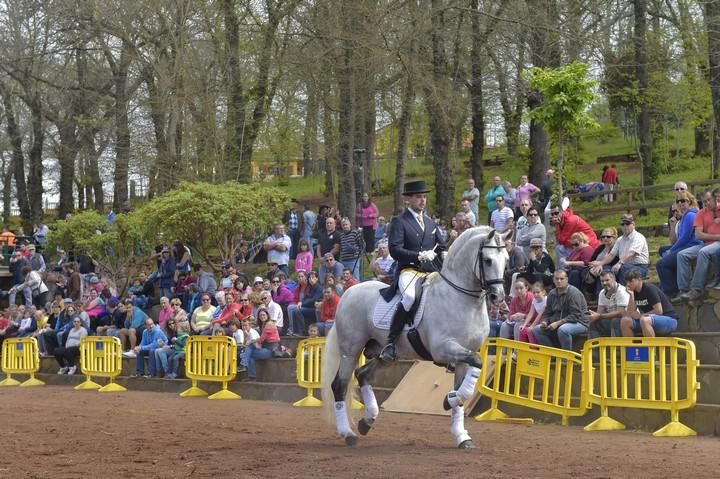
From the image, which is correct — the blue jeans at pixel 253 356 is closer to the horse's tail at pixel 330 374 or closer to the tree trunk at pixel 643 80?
the horse's tail at pixel 330 374

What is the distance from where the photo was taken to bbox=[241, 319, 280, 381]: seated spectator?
19984 millimetres

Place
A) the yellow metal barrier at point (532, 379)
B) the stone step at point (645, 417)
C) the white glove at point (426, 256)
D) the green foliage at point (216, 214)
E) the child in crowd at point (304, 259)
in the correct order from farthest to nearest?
the green foliage at point (216, 214), the child in crowd at point (304, 259), the yellow metal barrier at point (532, 379), the stone step at point (645, 417), the white glove at point (426, 256)

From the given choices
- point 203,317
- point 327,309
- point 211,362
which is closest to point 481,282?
point 327,309

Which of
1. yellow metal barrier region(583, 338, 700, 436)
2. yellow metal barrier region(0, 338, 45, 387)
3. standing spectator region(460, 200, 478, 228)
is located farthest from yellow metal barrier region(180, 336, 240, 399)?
yellow metal barrier region(583, 338, 700, 436)

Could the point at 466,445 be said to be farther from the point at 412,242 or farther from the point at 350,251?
the point at 350,251

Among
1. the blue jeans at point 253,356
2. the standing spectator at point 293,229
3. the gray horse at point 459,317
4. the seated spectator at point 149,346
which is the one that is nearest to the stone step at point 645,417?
the gray horse at point 459,317

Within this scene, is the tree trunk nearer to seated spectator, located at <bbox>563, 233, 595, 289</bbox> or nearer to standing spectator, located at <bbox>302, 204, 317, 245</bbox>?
standing spectator, located at <bbox>302, 204, 317, 245</bbox>

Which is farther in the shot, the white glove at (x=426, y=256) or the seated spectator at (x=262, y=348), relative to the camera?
the seated spectator at (x=262, y=348)

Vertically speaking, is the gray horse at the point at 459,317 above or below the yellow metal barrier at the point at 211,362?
above

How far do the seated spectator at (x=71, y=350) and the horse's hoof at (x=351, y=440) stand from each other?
581 inches

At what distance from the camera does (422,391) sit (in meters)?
16.3

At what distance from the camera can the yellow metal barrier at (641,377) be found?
491 inches

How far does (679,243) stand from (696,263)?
23.8 inches

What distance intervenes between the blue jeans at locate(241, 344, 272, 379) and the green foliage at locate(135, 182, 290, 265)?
812 centimetres
